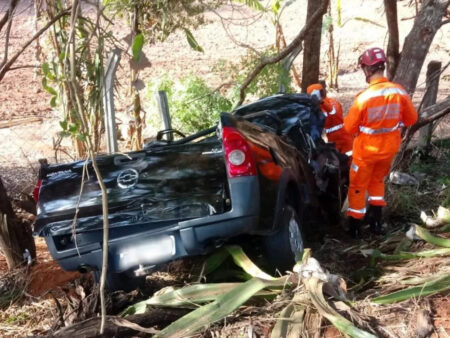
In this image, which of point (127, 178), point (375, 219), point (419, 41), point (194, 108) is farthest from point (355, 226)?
point (194, 108)

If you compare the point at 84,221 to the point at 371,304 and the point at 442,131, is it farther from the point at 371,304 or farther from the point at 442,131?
the point at 442,131

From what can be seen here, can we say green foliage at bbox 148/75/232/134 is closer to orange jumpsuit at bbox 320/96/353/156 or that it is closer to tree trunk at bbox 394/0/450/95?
orange jumpsuit at bbox 320/96/353/156

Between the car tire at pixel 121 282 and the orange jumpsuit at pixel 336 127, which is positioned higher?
the orange jumpsuit at pixel 336 127

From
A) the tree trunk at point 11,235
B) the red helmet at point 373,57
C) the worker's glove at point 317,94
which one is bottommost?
the tree trunk at point 11,235

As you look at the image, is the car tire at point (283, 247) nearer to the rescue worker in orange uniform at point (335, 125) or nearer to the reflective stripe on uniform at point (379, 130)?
the reflective stripe on uniform at point (379, 130)

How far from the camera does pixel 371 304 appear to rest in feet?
11.7

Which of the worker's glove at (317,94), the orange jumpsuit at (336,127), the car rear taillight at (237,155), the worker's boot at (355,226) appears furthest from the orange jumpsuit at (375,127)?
the car rear taillight at (237,155)

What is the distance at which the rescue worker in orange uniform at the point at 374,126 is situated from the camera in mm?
5164

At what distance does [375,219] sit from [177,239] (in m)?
2.42

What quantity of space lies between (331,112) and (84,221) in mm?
3253

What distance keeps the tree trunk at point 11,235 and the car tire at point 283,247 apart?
2.34 metres

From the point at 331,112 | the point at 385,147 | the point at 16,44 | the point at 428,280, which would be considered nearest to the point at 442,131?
the point at 331,112

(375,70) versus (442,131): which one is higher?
(375,70)

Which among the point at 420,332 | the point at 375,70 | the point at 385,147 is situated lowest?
the point at 420,332
